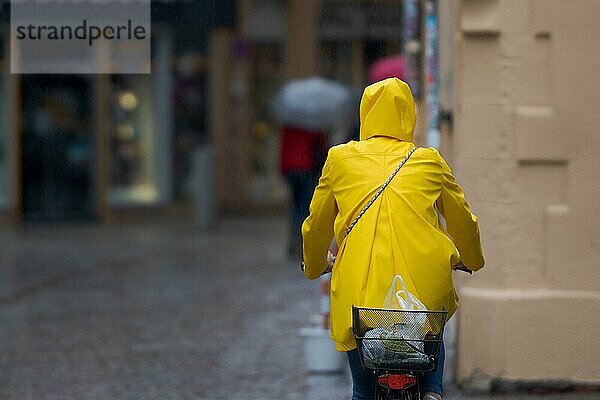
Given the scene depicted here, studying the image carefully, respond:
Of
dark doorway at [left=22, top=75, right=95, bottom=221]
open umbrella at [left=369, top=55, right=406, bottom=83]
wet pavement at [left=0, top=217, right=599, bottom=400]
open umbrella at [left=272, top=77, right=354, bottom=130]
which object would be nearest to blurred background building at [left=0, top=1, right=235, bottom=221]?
dark doorway at [left=22, top=75, right=95, bottom=221]

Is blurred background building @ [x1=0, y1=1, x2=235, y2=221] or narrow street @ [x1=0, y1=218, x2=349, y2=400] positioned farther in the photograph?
blurred background building @ [x1=0, y1=1, x2=235, y2=221]

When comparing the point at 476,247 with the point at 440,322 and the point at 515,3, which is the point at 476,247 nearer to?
the point at 440,322

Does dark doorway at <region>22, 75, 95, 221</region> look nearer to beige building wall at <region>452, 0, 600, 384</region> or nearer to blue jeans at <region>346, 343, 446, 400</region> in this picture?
beige building wall at <region>452, 0, 600, 384</region>

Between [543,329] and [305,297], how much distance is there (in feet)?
15.5

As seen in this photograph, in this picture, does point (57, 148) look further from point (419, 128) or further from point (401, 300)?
point (401, 300)

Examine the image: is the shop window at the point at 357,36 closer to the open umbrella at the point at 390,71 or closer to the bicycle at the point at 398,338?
the open umbrella at the point at 390,71

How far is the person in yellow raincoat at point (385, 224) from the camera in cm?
456

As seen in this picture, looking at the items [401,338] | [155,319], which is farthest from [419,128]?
[401,338]

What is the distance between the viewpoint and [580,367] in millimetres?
7215

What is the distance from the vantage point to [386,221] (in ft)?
15.1

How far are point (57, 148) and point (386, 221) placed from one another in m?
15.6

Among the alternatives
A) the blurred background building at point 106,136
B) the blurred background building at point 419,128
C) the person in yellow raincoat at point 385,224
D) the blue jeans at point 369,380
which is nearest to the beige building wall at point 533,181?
the blurred background building at point 419,128

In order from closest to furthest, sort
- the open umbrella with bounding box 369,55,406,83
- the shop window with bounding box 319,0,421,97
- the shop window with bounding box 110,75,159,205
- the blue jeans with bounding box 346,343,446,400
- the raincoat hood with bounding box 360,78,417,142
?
the blue jeans with bounding box 346,343,446,400 < the raincoat hood with bounding box 360,78,417,142 < the open umbrella with bounding box 369,55,406,83 < the shop window with bounding box 110,75,159,205 < the shop window with bounding box 319,0,421,97

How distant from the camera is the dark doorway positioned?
1953cm
